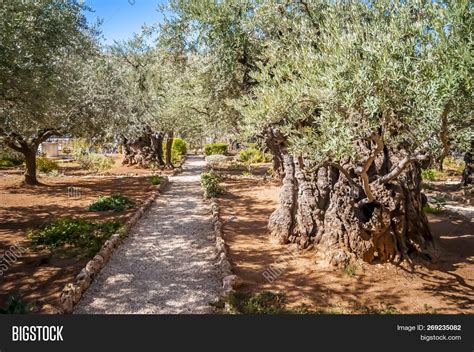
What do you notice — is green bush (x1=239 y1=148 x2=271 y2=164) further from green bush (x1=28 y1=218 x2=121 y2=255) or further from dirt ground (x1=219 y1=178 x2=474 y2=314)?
green bush (x1=28 y1=218 x2=121 y2=255)

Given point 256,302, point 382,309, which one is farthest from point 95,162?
→ point 382,309

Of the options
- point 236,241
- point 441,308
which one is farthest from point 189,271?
point 441,308

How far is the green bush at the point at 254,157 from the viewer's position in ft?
132

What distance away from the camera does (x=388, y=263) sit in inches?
364

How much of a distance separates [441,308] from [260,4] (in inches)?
421

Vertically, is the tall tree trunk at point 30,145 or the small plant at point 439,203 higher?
the tall tree trunk at point 30,145

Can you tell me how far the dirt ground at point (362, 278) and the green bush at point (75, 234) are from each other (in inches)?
161

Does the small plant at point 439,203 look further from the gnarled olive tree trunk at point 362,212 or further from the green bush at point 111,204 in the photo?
the green bush at point 111,204

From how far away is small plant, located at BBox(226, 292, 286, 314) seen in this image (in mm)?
6836

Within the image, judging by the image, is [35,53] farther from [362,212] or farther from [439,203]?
[439,203]

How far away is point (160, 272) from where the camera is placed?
29.8 feet

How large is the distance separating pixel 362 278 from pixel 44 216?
483 inches

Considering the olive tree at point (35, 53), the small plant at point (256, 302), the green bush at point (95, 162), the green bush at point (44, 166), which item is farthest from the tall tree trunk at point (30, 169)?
the small plant at point (256, 302)

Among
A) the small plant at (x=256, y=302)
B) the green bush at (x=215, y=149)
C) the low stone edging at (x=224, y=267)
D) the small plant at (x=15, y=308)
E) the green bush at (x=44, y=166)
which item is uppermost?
the green bush at (x=215, y=149)
